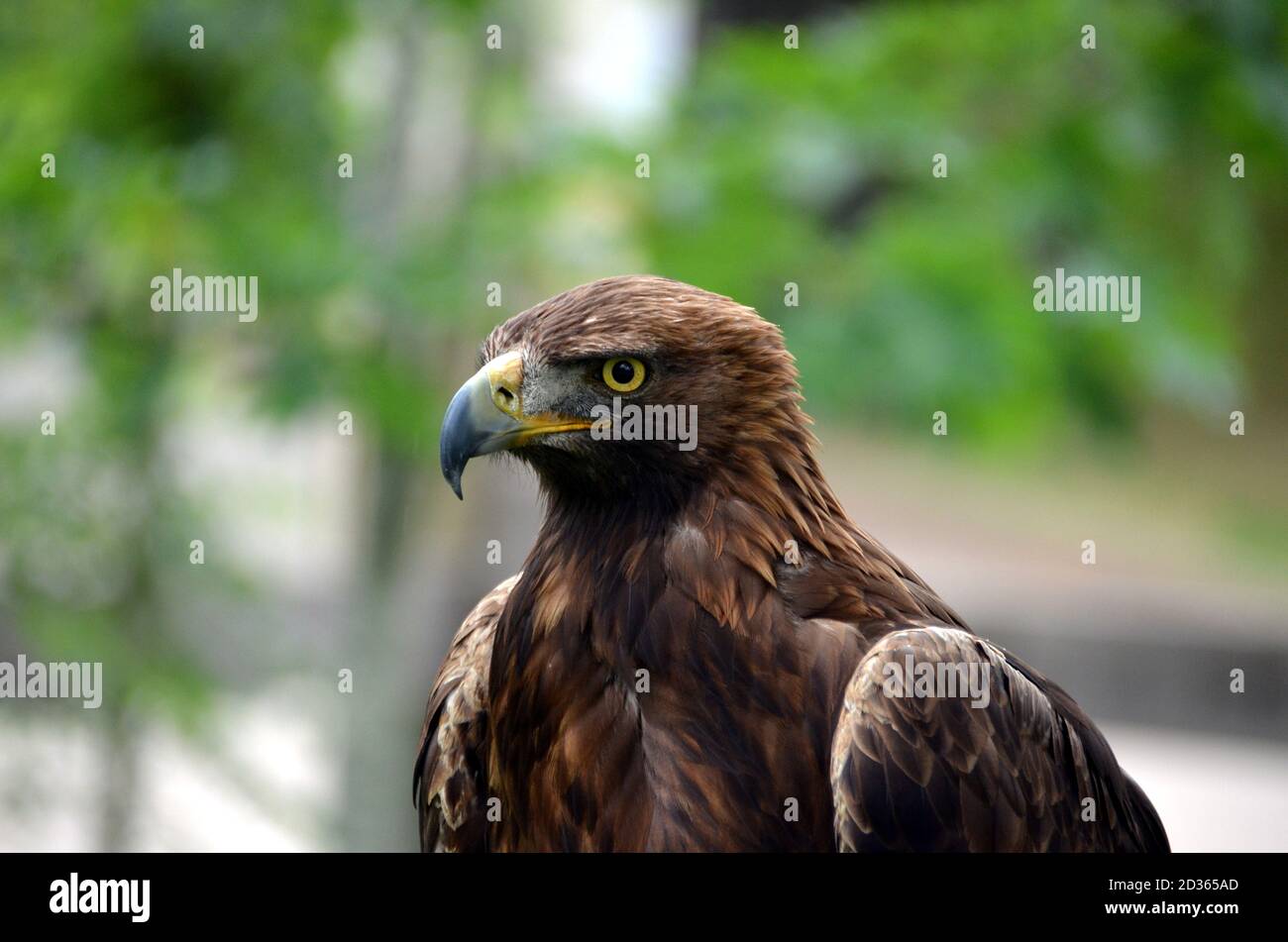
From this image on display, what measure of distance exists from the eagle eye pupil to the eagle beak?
0.12 m

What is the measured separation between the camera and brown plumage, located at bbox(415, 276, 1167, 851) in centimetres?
290

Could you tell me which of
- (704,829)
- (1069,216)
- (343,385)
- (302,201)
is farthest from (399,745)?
(704,829)

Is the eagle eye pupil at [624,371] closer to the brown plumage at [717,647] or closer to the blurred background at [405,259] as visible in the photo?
the brown plumage at [717,647]

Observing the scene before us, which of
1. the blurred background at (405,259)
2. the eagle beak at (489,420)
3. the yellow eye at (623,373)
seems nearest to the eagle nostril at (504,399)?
the eagle beak at (489,420)

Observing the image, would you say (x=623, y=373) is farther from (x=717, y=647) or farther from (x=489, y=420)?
(x=717, y=647)

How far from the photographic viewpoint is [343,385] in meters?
6.03

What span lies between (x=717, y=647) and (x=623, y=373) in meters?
0.63

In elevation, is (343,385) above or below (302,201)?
below

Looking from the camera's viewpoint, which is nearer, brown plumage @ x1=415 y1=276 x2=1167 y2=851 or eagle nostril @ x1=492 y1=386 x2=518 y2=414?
brown plumage @ x1=415 y1=276 x2=1167 y2=851

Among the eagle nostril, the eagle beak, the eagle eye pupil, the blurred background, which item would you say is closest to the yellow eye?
the eagle eye pupil

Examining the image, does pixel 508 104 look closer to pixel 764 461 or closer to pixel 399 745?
pixel 399 745

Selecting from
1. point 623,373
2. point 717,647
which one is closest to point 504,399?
point 623,373

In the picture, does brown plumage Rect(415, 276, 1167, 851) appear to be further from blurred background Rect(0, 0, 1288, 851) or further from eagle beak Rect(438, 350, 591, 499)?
blurred background Rect(0, 0, 1288, 851)
